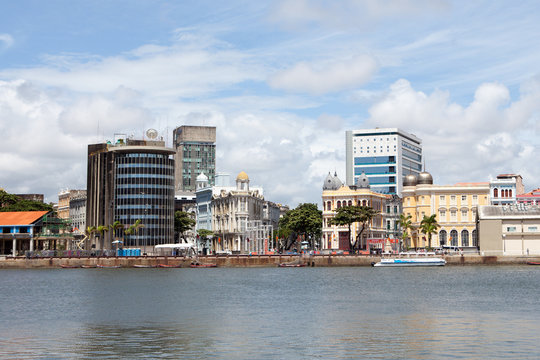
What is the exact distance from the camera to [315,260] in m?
148

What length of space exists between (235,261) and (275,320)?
9535 cm

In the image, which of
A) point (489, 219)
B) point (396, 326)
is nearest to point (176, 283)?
point (396, 326)

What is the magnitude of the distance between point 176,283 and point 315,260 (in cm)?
5137

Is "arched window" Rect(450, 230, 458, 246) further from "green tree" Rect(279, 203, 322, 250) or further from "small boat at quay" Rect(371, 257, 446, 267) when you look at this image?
"green tree" Rect(279, 203, 322, 250)

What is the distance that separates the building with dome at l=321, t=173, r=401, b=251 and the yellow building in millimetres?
10411

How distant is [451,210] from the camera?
170500mm

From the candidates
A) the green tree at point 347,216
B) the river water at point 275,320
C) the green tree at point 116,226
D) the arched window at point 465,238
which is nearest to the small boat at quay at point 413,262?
the green tree at point 347,216

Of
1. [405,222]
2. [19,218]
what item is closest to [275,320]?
[405,222]

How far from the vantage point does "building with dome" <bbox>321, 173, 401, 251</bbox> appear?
593 ft

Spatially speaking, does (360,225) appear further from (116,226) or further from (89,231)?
(89,231)

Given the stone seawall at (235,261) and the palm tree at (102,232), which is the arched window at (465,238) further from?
the palm tree at (102,232)

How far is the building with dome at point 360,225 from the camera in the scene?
593 ft

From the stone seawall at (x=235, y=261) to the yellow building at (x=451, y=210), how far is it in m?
23.3

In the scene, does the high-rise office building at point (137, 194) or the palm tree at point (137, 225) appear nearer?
the palm tree at point (137, 225)
